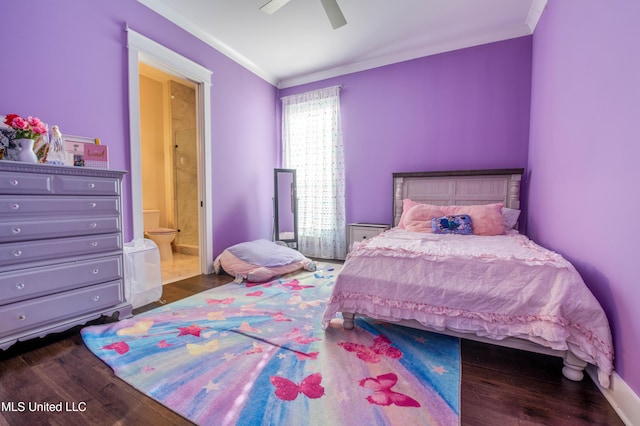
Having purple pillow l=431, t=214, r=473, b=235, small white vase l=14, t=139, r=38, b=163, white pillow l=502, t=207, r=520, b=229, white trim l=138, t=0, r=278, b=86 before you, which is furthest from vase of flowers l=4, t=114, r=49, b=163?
white pillow l=502, t=207, r=520, b=229

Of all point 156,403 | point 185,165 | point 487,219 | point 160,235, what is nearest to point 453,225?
point 487,219

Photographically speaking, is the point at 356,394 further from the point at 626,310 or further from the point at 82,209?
the point at 82,209

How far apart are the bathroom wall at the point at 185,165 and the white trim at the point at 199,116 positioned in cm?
150

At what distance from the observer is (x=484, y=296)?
1.62 metres

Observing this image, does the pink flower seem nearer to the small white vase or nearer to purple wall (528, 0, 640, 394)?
the small white vase

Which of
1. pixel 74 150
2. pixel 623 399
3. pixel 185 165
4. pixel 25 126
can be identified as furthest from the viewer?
pixel 185 165

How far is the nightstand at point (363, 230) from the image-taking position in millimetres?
3752

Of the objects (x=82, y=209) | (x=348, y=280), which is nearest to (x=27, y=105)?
(x=82, y=209)

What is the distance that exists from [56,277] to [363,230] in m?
3.10

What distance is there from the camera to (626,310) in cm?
131

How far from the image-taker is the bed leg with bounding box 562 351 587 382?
1452mm

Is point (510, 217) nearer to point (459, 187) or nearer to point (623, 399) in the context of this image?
point (459, 187)

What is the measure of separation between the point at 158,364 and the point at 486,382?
5.94 ft

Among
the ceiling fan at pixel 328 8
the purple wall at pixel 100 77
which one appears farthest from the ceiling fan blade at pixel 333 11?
the purple wall at pixel 100 77
